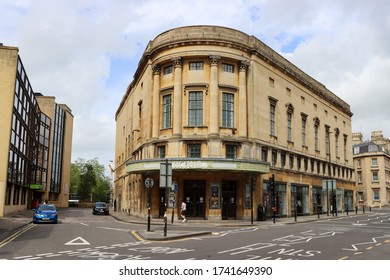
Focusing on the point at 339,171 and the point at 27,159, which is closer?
the point at 27,159

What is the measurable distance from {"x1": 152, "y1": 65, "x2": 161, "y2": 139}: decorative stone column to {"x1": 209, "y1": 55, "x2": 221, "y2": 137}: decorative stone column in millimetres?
5432

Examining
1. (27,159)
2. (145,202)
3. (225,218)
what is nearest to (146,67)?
(145,202)

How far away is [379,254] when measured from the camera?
13.2 metres

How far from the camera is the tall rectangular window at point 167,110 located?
3578 centimetres

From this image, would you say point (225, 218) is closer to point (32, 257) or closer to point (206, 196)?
point (206, 196)

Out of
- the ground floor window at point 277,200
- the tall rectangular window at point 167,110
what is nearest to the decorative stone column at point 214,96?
the tall rectangular window at point 167,110

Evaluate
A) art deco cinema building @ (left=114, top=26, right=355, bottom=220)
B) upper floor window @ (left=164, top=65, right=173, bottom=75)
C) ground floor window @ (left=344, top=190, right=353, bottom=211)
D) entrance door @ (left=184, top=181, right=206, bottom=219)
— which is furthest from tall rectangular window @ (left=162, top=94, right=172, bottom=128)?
ground floor window @ (left=344, top=190, right=353, bottom=211)

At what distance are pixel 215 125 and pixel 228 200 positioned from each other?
6.84 m

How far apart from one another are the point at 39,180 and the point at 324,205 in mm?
44910

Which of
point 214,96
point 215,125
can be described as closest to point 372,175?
point 215,125

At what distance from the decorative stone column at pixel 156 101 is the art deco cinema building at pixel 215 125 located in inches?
3.8

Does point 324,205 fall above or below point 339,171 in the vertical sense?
below

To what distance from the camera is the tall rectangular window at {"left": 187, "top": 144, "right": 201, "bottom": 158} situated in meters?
34.0

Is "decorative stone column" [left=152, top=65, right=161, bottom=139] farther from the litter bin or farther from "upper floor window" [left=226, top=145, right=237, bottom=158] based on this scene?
the litter bin
